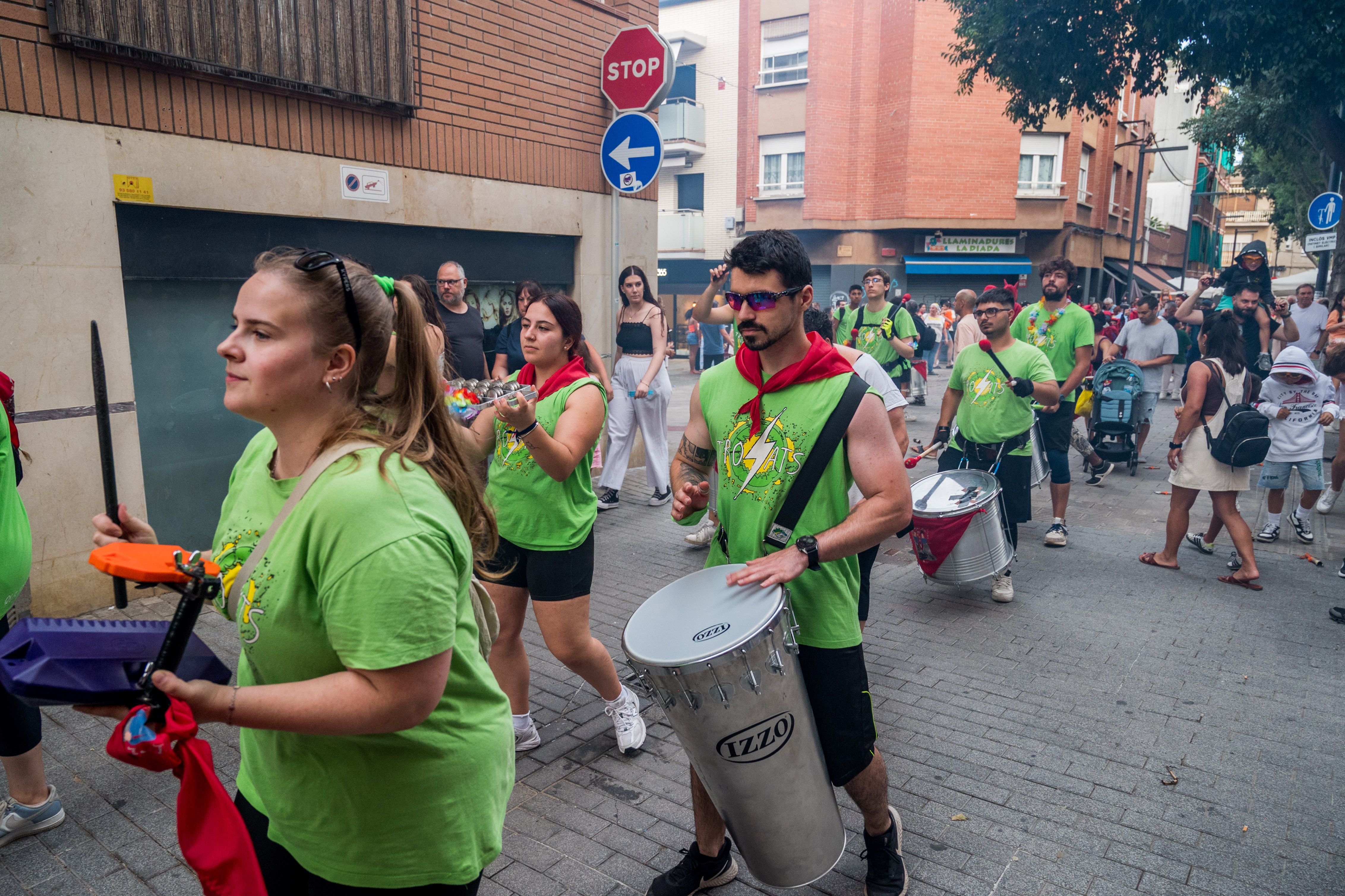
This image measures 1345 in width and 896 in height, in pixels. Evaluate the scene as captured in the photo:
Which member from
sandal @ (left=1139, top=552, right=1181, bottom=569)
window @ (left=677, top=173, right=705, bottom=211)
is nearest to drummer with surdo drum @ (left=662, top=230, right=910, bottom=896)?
sandal @ (left=1139, top=552, right=1181, bottom=569)

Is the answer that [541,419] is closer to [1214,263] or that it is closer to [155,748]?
[155,748]

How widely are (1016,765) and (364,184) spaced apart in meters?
5.67

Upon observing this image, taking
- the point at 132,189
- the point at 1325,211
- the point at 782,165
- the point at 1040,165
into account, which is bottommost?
the point at 132,189

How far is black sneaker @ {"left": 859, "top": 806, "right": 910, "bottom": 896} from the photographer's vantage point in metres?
2.88

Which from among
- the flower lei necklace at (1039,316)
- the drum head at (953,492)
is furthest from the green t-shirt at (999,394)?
the flower lei necklace at (1039,316)

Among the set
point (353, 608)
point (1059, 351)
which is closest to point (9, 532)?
point (353, 608)

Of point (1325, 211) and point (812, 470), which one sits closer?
point (812, 470)

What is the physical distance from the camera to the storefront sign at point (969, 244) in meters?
28.4

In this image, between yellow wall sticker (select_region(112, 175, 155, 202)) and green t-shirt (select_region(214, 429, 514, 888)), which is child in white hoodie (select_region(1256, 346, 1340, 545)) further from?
yellow wall sticker (select_region(112, 175, 155, 202))

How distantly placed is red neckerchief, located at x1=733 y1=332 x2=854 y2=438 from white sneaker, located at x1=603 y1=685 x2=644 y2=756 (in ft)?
5.45

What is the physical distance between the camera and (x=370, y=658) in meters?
1.42

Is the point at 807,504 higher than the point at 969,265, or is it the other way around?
the point at 969,265

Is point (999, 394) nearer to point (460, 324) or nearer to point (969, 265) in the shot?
point (460, 324)

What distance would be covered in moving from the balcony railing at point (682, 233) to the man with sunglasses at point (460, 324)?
79.5 feet
